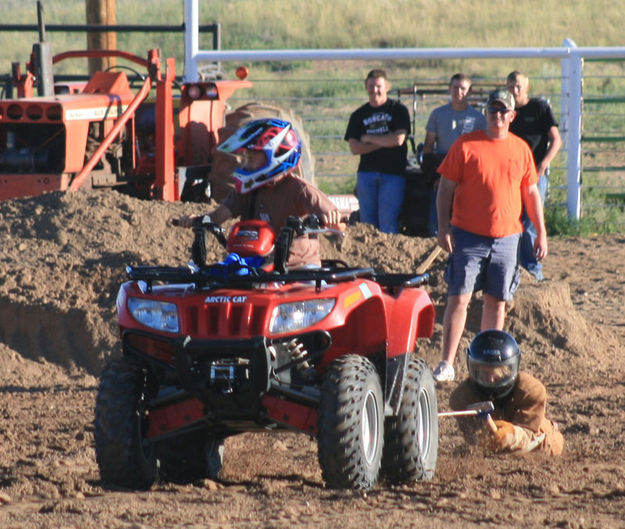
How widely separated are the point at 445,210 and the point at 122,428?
357 cm

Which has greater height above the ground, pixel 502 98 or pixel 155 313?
pixel 502 98

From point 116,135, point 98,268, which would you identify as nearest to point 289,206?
point 98,268

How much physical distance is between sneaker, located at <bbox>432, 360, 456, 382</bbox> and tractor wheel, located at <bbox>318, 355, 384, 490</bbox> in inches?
105

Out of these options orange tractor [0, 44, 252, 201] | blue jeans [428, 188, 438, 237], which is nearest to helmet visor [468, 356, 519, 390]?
blue jeans [428, 188, 438, 237]

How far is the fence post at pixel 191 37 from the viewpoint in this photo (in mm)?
14375

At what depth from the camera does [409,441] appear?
5758 millimetres

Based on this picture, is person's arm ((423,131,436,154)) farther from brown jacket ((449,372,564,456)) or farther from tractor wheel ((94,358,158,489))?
tractor wheel ((94,358,158,489))

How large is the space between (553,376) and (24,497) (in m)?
4.46

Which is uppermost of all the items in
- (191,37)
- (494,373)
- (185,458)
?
(191,37)

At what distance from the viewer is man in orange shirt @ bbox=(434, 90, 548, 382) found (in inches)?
322

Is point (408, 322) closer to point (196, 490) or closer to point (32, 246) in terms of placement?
point (196, 490)

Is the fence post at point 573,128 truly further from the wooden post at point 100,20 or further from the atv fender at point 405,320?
the atv fender at point 405,320

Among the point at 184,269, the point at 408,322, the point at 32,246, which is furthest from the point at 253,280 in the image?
the point at 32,246

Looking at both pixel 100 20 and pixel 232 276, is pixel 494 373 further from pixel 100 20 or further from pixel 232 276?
pixel 100 20
